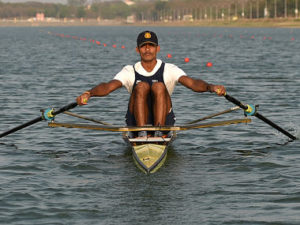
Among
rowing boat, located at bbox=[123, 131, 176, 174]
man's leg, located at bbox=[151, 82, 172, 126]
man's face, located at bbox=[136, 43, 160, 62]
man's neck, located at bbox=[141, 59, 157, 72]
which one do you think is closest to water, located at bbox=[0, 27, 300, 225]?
rowing boat, located at bbox=[123, 131, 176, 174]

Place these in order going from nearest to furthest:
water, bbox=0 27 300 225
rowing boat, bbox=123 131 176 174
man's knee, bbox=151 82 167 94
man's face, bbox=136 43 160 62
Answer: water, bbox=0 27 300 225 → rowing boat, bbox=123 131 176 174 → man's knee, bbox=151 82 167 94 → man's face, bbox=136 43 160 62

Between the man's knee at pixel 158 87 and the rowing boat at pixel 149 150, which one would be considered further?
the man's knee at pixel 158 87

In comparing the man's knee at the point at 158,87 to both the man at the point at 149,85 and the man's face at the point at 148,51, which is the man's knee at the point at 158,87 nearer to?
the man at the point at 149,85

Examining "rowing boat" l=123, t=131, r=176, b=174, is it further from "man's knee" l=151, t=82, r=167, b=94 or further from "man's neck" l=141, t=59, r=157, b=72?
"man's neck" l=141, t=59, r=157, b=72

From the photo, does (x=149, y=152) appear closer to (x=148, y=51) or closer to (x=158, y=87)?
(x=158, y=87)

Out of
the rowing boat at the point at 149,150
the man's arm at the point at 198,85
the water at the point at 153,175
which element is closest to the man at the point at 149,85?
the man's arm at the point at 198,85

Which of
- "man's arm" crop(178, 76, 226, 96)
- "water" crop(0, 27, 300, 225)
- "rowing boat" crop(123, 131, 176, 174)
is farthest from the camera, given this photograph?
"man's arm" crop(178, 76, 226, 96)

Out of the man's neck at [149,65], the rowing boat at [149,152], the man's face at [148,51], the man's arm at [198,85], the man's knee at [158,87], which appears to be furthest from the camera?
the man's neck at [149,65]

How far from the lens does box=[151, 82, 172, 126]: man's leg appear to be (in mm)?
13898

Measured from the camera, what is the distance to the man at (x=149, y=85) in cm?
1393

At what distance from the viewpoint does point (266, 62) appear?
157 ft

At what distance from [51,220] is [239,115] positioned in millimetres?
12224

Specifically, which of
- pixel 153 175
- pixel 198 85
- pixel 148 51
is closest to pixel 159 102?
pixel 198 85

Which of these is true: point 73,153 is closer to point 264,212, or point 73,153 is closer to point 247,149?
point 247,149
